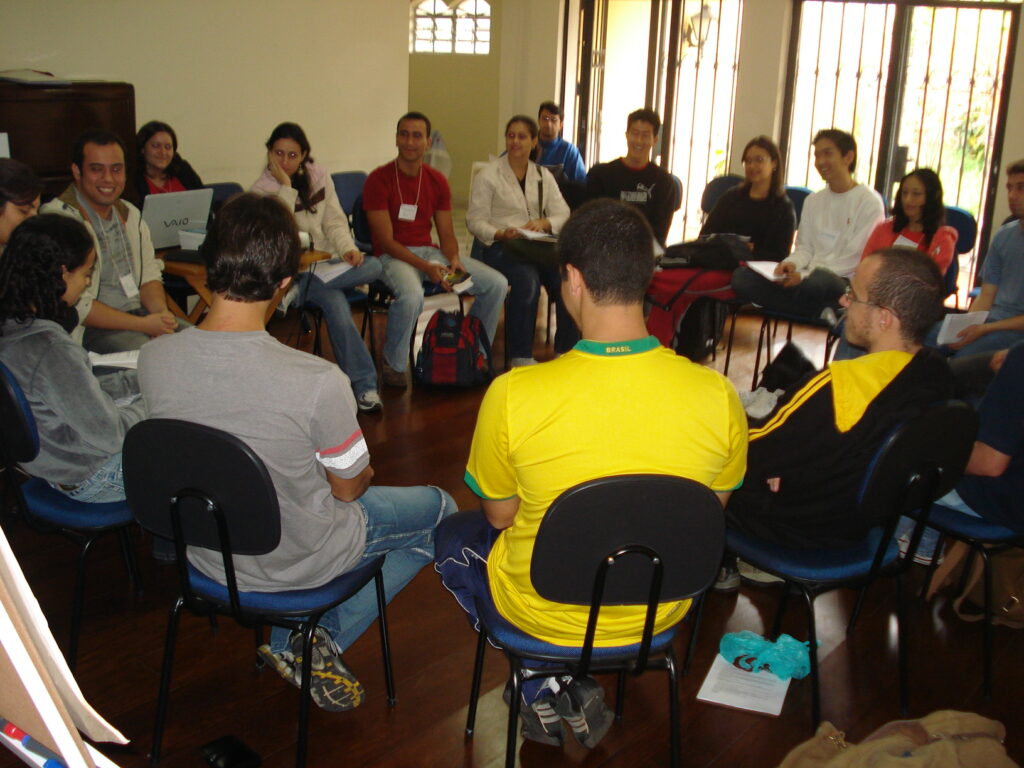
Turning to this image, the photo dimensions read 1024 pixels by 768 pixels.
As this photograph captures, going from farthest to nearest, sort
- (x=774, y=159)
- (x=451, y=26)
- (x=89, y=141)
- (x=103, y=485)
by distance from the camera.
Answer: (x=451, y=26)
(x=774, y=159)
(x=89, y=141)
(x=103, y=485)

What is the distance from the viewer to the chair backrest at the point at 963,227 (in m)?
4.89

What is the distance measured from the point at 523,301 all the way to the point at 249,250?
326 centimetres

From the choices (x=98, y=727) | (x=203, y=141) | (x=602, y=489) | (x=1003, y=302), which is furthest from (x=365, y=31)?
(x=98, y=727)

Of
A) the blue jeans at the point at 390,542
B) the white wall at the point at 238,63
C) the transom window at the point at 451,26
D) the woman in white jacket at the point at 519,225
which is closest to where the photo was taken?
the blue jeans at the point at 390,542

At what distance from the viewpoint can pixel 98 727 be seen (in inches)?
36.9

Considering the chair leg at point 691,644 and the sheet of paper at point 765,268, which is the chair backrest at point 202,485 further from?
the sheet of paper at point 765,268

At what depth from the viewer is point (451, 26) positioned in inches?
419

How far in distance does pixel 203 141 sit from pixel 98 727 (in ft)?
17.8

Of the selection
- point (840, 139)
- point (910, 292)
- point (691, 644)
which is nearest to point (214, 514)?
point (691, 644)

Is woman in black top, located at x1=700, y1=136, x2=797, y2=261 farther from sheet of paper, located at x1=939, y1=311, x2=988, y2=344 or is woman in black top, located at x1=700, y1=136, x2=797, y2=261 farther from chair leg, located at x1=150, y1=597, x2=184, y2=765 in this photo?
chair leg, located at x1=150, y1=597, x2=184, y2=765

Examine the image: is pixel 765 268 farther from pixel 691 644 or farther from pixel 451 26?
pixel 451 26

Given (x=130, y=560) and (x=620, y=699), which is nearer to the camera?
(x=620, y=699)

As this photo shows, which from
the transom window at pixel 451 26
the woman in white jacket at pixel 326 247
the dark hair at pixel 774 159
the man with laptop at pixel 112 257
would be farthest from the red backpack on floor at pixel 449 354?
the transom window at pixel 451 26

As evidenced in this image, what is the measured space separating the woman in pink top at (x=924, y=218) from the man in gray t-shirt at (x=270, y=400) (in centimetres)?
323
